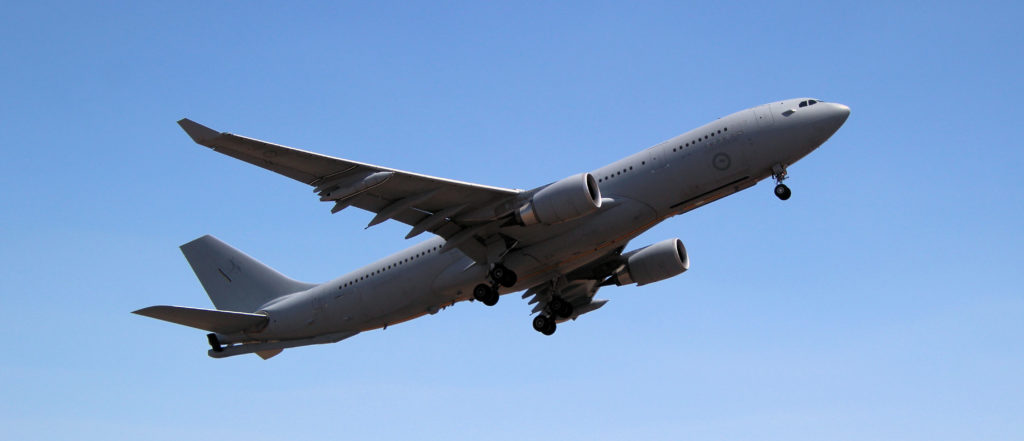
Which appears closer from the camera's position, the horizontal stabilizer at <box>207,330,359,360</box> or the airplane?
the airplane

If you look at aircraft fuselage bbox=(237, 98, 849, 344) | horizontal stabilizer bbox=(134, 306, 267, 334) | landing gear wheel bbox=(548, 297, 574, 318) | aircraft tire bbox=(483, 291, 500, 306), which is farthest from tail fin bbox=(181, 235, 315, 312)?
landing gear wheel bbox=(548, 297, 574, 318)

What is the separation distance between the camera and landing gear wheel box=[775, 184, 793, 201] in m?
29.1

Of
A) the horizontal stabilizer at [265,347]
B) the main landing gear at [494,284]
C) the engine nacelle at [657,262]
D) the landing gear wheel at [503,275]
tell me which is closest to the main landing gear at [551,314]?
the engine nacelle at [657,262]

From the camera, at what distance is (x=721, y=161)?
1128 inches

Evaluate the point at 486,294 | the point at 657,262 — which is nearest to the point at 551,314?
the point at 657,262

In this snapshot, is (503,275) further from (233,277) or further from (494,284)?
(233,277)

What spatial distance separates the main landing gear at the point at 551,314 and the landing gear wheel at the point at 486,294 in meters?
5.11

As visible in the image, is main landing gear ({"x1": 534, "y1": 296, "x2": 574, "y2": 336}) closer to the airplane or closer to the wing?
the airplane

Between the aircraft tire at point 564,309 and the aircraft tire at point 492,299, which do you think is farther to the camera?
the aircraft tire at point 564,309

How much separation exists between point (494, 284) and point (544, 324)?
611cm

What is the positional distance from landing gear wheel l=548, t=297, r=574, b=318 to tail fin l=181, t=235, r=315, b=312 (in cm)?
880

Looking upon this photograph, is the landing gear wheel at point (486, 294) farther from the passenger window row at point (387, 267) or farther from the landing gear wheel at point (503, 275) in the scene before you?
the passenger window row at point (387, 267)

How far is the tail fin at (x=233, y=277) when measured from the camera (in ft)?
121

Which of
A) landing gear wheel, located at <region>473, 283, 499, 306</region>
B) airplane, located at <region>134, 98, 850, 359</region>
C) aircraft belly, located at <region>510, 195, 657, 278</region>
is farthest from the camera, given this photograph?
landing gear wheel, located at <region>473, 283, 499, 306</region>
